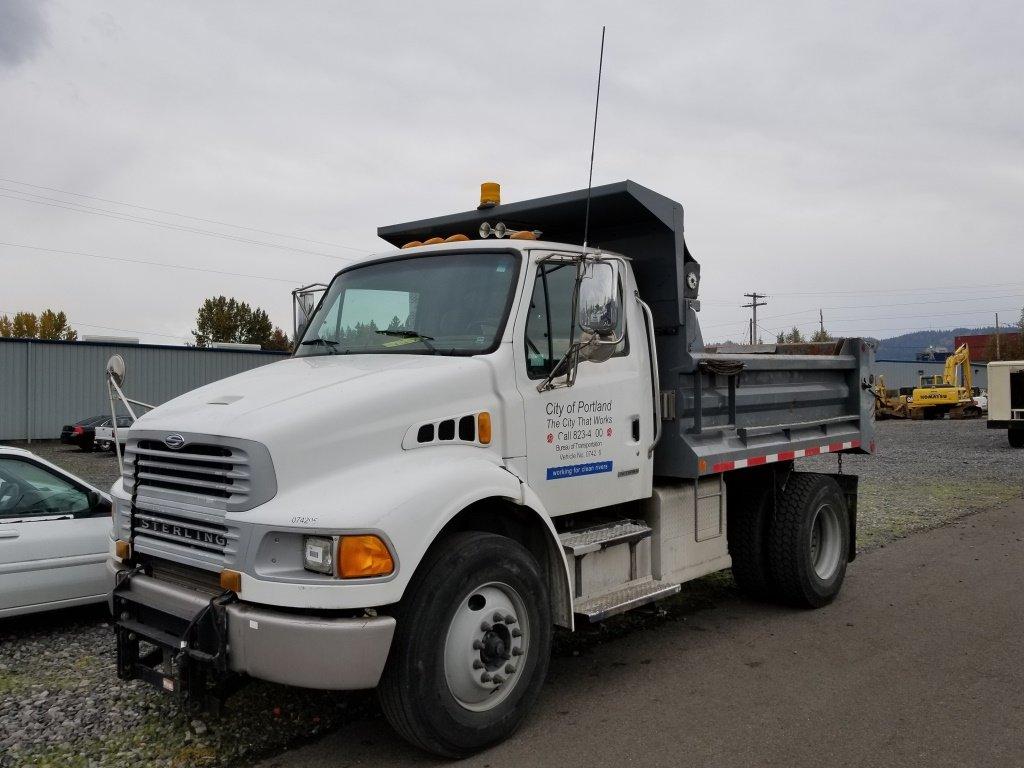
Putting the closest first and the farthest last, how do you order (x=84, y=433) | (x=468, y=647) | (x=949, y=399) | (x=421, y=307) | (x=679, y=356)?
(x=468, y=647) → (x=421, y=307) → (x=679, y=356) → (x=84, y=433) → (x=949, y=399)

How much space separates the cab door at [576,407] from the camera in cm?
466

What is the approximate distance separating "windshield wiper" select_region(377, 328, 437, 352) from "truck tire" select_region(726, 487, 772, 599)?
3215 mm

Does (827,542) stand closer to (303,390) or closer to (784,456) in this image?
(784,456)

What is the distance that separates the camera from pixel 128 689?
4.91m

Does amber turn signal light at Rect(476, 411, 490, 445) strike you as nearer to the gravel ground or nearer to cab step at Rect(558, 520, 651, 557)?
cab step at Rect(558, 520, 651, 557)

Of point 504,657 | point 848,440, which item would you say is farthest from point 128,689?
point 848,440

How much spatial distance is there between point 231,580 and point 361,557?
0.60 m

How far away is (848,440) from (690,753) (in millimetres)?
4121

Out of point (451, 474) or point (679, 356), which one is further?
point (679, 356)

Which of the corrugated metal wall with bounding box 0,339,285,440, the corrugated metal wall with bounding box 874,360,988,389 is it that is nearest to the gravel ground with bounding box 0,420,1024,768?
the corrugated metal wall with bounding box 0,339,285,440

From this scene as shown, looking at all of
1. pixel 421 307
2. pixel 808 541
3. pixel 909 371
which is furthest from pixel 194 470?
pixel 909 371

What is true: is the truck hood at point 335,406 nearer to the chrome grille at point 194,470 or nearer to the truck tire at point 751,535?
the chrome grille at point 194,470

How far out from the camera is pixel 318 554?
141 inches

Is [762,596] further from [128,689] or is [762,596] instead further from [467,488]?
[128,689]
